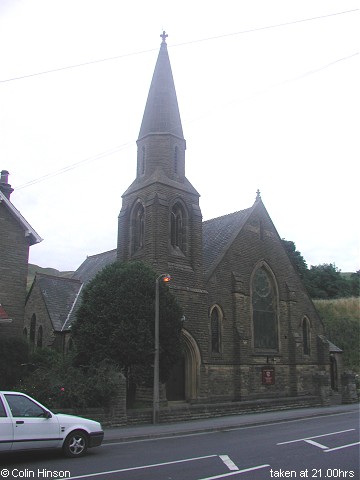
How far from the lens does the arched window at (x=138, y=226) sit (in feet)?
84.9

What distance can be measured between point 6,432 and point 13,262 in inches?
485

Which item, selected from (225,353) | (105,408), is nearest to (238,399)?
(225,353)

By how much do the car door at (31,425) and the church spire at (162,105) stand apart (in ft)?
61.5

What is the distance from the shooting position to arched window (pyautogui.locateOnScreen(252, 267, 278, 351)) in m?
29.0

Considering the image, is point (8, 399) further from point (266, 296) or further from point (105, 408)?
point (266, 296)

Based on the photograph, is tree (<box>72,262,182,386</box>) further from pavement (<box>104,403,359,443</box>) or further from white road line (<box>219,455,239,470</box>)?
white road line (<box>219,455,239,470</box>)

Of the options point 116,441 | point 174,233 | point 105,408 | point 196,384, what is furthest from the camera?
point 174,233

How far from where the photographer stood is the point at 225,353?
26.0 m

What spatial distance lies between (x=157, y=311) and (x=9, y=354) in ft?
20.0

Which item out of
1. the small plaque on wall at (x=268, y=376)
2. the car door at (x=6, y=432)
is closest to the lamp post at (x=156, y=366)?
the car door at (x=6, y=432)

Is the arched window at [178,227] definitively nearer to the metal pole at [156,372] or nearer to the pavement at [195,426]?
the metal pole at [156,372]

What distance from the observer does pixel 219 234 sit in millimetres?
30109

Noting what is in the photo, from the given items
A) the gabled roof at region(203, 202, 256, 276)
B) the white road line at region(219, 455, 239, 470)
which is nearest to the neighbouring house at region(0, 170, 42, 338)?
the gabled roof at region(203, 202, 256, 276)

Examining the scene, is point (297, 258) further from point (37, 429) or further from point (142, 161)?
point (37, 429)
